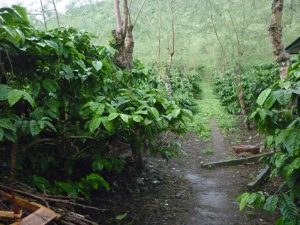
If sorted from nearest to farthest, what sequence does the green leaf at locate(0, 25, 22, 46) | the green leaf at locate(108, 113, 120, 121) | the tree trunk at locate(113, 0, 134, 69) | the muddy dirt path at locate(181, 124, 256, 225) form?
the green leaf at locate(0, 25, 22, 46) → the green leaf at locate(108, 113, 120, 121) → the muddy dirt path at locate(181, 124, 256, 225) → the tree trunk at locate(113, 0, 134, 69)

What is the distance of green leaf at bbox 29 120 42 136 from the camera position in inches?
116

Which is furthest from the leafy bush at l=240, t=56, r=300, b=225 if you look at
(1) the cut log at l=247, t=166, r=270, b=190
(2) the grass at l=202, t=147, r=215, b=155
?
(2) the grass at l=202, t=147, r=215, b=155

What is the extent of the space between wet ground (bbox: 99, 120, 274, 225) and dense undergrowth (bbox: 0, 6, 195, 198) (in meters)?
0.77

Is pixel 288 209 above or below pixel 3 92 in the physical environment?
below

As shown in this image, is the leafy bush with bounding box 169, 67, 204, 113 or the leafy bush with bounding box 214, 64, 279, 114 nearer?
the leafy bush with bounding box 214, 64, 279, 114

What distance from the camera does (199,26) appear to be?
67.7 ft

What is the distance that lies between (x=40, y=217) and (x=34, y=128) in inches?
42.8

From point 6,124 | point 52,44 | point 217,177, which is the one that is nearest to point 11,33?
point 52,44

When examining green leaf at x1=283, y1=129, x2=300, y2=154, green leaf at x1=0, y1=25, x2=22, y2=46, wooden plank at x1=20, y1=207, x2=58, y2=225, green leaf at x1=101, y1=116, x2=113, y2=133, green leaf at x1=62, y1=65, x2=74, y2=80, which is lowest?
wooden plank at x1=20, y1=207, x2=58, y2=225

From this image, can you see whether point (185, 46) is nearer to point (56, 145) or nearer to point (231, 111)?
point (231, 111)

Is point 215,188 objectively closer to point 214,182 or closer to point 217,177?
point 214,182

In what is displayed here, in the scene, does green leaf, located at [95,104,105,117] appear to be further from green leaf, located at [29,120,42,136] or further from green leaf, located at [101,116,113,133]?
green leaf, located at [29,120,42,136]

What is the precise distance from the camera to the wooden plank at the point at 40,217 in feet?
6.66

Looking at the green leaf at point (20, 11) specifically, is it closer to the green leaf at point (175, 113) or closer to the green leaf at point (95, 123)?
the green leaf at point (95, 123)
